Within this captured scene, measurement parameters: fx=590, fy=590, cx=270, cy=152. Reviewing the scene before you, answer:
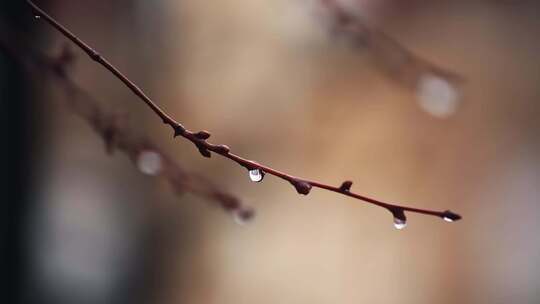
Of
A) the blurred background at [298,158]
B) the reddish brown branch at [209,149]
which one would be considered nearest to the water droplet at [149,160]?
the reddish brown branch at [209,149]

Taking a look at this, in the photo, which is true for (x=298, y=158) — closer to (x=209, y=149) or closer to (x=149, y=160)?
(x=149, y=160)

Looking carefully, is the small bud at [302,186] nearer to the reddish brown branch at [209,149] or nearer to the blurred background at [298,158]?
the reddish brown branch at [209,149]

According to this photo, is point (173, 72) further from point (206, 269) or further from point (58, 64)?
point (58, 64)

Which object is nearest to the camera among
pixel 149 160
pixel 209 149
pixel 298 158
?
pixel 209 149

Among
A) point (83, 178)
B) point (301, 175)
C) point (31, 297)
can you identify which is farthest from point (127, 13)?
point (31, 297)

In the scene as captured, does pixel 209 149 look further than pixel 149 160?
No

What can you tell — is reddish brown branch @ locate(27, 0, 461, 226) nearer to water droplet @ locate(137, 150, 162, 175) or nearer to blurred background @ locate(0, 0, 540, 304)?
water droplet @ locate(137, 150, 162, 175)

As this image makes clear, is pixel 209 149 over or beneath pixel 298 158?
beneath

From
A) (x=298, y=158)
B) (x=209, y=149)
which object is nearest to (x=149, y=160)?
(x=209, y=149)
